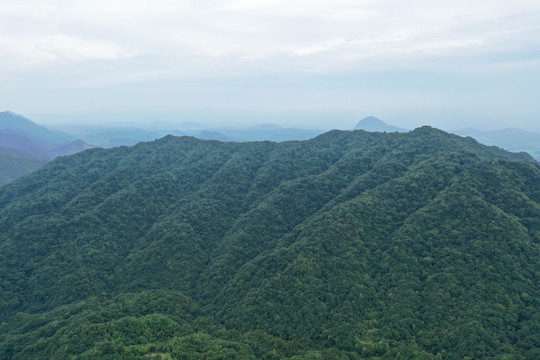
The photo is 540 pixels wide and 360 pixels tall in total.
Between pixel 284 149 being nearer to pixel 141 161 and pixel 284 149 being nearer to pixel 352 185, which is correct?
pixel 352 185

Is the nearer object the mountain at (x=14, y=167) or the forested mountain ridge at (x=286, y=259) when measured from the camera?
the forested mountain ridge at (x=286, y=259)

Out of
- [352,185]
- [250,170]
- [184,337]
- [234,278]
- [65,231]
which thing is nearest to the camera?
[184,337]

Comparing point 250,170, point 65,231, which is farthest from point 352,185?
point 65,231

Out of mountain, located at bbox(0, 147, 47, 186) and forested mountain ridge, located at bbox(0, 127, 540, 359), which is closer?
forested mountain ridge, located at bbox(0, 127, 540, 359)

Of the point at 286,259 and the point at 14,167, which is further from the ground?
the point at 14,167

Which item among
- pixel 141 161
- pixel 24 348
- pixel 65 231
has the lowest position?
pixel 24 348

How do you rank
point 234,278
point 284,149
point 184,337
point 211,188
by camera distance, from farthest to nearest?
point 284,149
point 211,188
point 234,278
point 184,337

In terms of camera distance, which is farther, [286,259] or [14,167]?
[14,167]

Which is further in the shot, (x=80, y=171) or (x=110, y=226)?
(x=80, y=171)
